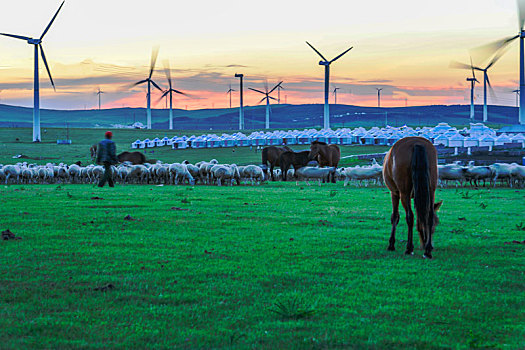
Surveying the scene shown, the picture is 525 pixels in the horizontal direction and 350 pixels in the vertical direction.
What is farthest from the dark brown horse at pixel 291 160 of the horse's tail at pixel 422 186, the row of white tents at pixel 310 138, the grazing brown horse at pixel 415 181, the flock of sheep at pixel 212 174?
the row of white tents at pixel 310 138

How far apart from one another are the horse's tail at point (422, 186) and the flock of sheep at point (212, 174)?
2705 cm

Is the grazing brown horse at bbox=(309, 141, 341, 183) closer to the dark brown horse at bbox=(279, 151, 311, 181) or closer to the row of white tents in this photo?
the dark brown horse at bbox=(279, 151, 311, 181)

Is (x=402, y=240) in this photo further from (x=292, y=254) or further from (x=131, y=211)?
(x=131, y=211)

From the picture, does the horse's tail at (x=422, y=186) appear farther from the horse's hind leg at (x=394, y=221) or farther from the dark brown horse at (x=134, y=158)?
the dark brown horse at (x=134, y=158)

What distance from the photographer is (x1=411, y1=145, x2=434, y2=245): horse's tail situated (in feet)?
37.3

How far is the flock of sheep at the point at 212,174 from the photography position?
38156 mm

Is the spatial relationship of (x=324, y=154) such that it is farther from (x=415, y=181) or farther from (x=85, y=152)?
(x=85, y=152)

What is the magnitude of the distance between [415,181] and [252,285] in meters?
4.16

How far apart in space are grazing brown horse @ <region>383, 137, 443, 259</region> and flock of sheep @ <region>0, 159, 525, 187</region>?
85.6ft

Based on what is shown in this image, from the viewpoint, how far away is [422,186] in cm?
1143

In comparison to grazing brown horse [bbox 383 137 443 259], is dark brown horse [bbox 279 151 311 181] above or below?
above

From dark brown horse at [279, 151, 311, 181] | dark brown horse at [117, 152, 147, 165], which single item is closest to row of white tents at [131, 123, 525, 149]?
dark brown horse at [117, 152, 147, 165]

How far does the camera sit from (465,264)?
10969mm

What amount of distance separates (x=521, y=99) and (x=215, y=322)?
129m
